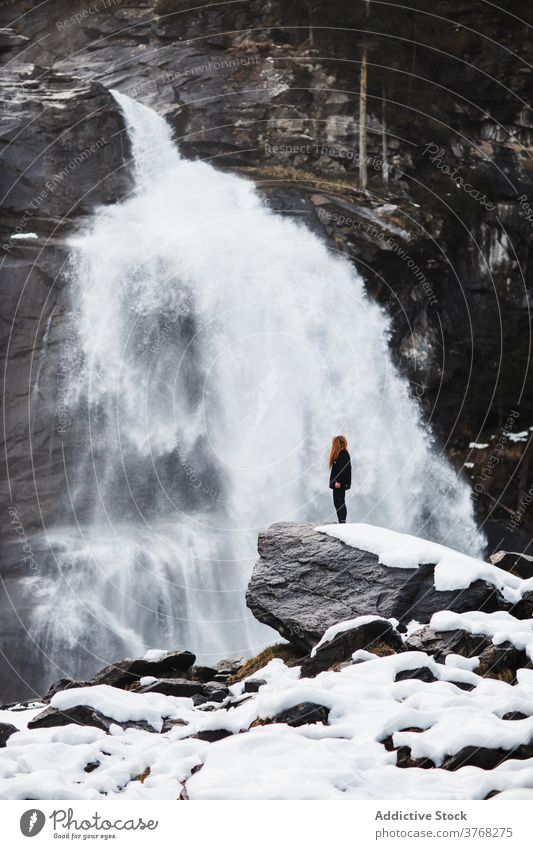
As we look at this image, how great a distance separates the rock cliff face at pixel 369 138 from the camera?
88.2 feet

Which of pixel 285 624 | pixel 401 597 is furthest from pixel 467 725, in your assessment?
pixel 285 624

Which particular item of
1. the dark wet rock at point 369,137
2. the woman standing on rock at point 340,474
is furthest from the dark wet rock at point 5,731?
the dark wet rock at point 369,137

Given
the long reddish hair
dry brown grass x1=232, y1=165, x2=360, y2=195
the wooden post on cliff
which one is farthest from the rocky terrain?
the wooden post on cliff

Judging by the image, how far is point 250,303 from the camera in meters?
26.0

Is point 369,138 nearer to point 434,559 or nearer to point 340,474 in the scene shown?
point 340,474

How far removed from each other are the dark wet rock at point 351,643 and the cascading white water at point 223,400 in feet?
45.8

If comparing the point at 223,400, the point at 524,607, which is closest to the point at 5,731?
the point at 524,607

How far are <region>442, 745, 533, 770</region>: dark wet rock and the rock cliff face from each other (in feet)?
67.5

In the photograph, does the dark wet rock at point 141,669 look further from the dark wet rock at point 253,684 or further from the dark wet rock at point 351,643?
the dark wet rock at point 351,643

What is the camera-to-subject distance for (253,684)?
9242 mm

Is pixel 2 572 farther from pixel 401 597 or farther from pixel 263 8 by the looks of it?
pixel 263 8

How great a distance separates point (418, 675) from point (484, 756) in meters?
1.63

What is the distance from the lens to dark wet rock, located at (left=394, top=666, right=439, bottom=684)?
25.7 ft

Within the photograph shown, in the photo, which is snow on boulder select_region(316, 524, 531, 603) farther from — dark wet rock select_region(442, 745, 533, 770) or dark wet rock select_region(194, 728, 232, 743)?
dark wet rock select_region(442, 745, 533, 770)
